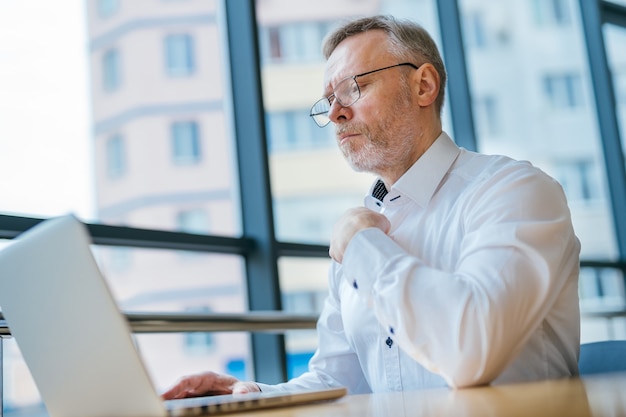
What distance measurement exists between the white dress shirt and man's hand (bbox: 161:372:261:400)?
5.8 inches

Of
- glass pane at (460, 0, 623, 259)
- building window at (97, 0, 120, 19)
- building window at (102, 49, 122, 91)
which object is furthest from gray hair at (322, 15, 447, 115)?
glass pane at (460, 0, 623, 259)

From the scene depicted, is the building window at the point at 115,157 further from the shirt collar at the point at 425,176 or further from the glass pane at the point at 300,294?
the shirt collar at the point at 425,176

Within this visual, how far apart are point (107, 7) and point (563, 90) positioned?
3.51 metres

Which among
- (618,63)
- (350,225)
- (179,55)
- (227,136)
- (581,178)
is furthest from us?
(581,178)

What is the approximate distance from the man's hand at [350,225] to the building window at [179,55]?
2.49 meters

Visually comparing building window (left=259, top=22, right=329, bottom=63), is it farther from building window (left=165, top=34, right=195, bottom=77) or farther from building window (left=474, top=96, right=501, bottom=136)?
building window (left=474, top=96, right=501, bottom=136)

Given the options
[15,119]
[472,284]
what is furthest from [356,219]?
[15,119]

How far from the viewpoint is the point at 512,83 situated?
6.04 metres

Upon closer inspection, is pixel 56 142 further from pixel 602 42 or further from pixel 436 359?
pixel 602 42

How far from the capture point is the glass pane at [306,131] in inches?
179

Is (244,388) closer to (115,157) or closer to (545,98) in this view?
(115,157)

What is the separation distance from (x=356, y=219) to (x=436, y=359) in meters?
0.32

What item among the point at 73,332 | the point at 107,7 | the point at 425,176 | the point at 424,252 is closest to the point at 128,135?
the point at 107,7

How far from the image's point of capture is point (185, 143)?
4.55 m
